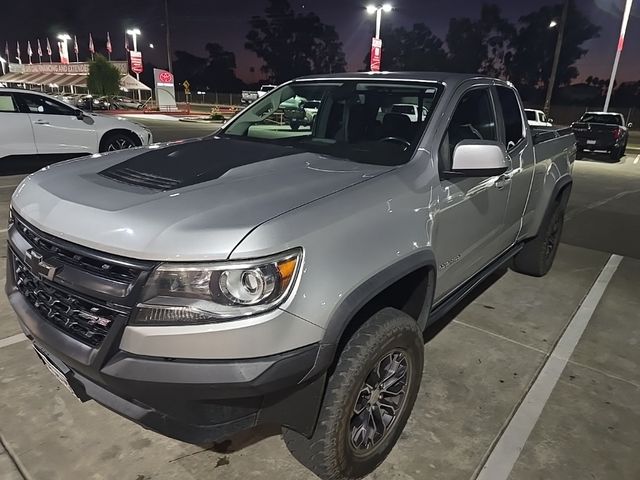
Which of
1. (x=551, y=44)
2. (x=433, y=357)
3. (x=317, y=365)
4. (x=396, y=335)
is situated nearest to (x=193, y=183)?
(x=317, y=365)

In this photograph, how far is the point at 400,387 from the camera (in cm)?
238

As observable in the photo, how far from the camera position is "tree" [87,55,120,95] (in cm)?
4331

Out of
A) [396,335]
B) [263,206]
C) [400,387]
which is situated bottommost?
[400,387]

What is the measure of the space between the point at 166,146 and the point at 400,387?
1.91 meters

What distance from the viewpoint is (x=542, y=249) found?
183 inches

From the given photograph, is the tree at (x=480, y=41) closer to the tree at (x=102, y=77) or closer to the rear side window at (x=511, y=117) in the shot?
the tree at (x=102, y=77)

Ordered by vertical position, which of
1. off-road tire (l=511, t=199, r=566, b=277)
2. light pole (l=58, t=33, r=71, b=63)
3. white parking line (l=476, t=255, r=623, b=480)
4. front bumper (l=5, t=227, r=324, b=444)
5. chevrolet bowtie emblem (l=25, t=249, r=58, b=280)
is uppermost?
light pole (l=58, t=33, r=71, b=63)

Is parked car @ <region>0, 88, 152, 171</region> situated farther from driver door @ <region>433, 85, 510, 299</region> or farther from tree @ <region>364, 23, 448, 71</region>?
tree @ <region>364, 23, 448, 71</region>

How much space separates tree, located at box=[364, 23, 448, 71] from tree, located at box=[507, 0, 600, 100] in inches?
294

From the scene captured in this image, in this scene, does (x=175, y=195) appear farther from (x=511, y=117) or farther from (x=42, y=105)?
(x=42, y=105)

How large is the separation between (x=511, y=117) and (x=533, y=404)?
2149mm

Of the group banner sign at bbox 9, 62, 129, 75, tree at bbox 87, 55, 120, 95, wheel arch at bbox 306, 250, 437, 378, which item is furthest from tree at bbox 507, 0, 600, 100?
wheel arch at bbox 306, 250, 437, 378

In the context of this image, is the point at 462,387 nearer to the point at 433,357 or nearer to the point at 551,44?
the point at 433,357

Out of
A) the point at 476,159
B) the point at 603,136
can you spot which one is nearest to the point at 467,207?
the point at 476,159
